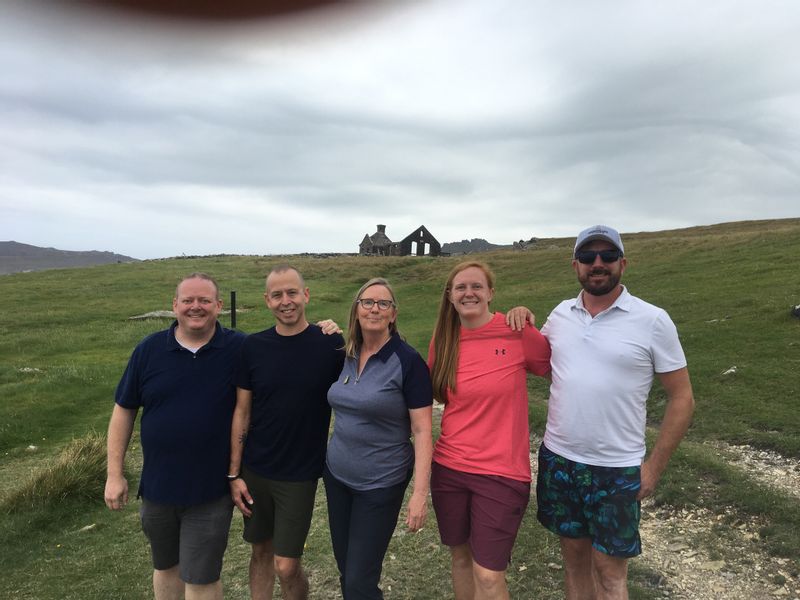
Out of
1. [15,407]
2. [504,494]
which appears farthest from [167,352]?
[15,407]

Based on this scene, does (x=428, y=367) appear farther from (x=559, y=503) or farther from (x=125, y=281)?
(x=125, y=281)

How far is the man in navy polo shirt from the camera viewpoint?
12.3ft

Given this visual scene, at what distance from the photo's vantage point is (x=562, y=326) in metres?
3.80

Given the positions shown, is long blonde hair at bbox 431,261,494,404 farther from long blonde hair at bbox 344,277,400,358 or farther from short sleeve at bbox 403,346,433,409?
long blonde hair at bbox 344,277,400,358

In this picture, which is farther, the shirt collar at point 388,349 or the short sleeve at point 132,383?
the short sleeve at point 132,383

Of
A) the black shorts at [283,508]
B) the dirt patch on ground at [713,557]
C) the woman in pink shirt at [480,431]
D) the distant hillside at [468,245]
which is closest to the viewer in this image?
the woman in pink shirt at [480,431]

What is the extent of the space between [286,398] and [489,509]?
1.65 meters

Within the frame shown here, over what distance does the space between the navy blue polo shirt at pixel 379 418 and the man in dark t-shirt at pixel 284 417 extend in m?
0.34

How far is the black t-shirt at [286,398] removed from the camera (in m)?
3.82

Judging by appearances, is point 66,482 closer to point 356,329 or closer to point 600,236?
point 356,329

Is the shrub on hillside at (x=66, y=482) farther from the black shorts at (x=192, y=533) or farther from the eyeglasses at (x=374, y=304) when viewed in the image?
the eyeglasses at (x=374, y=304)

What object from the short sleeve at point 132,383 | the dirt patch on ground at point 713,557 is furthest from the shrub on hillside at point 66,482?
the dirt patch on ground at point 713,557

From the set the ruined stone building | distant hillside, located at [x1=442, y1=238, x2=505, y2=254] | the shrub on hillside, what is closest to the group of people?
the shrub on hillside

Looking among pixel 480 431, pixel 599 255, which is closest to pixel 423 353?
pixel 480 431
